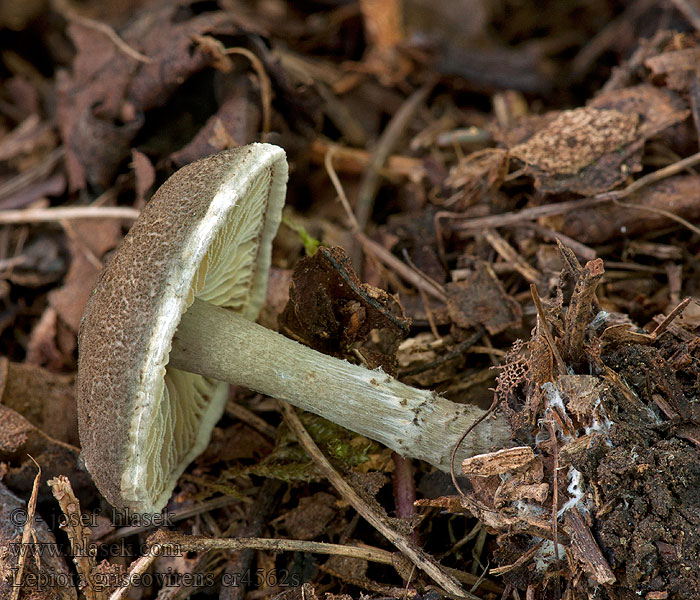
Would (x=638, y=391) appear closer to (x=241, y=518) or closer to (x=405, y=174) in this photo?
(x=241, y=518)

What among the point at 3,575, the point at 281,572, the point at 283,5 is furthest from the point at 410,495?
the point at 283,5

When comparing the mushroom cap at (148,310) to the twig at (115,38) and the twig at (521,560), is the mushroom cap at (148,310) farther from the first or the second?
the twig at (115,38)

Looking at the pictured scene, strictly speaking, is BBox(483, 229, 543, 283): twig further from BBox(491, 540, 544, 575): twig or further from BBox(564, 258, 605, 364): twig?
BBox(491, 540, 544, 575): twig

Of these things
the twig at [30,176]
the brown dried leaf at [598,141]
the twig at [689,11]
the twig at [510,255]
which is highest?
the twig at [689,11]

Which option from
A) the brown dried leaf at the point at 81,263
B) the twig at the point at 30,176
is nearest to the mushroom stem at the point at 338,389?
the brown dried leaf at the point at 81,263

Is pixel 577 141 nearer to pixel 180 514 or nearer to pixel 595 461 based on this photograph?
pixel 595 461

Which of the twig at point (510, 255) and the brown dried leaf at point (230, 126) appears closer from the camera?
the twig at point (510, 255)

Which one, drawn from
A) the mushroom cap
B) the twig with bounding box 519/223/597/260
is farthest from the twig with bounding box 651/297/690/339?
the mushroom cap

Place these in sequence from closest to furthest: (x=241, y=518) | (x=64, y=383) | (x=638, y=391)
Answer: (x=638, y=391)
(x=241, y=518)
(x=64, y=383)
